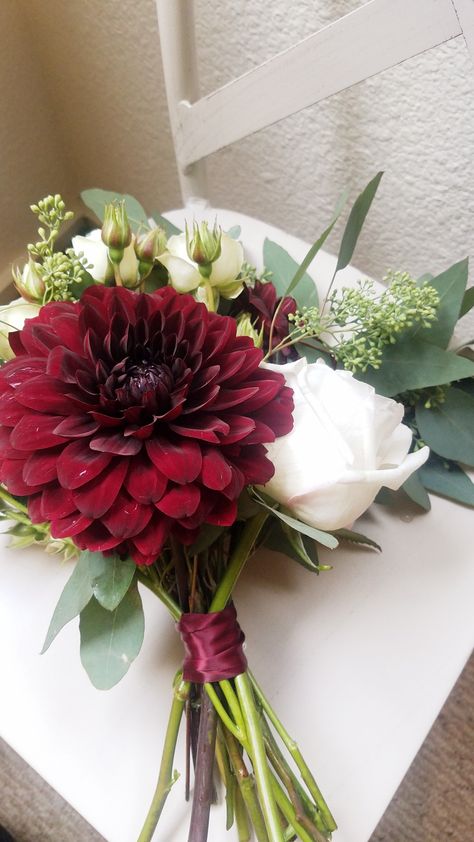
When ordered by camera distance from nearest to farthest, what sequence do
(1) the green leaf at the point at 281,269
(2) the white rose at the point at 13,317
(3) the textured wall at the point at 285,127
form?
(2) the white rose at the point at 13,317
(1) the green leaf at the point at 281,269
(3) the textured wall at the point at 285,127

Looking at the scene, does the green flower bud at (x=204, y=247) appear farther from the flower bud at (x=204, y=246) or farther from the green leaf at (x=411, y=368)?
the green leaf at (x=411, y=368)

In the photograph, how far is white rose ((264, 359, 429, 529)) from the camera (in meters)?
0.35

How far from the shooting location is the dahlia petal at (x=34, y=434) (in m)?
0.31

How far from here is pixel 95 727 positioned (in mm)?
431

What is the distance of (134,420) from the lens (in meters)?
0.33

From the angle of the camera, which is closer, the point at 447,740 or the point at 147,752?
the point at 147,752

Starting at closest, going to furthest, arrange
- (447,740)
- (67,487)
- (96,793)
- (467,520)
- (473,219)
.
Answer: (67,487) < (96,793) < (467,520) < (473,219) < (447,740)

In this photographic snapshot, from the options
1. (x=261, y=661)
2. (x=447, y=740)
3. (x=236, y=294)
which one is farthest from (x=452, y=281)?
(x=447, y=740)

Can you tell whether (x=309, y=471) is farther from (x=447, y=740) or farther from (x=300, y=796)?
(x=447, y=740)

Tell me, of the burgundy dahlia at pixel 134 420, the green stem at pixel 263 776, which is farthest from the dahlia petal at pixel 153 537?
the green stem at pixel 263 776

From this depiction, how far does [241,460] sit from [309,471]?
43mm

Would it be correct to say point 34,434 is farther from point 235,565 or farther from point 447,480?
point 447,480

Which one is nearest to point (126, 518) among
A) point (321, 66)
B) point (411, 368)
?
point (411, 368)

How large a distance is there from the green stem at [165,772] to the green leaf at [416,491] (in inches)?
8.2
